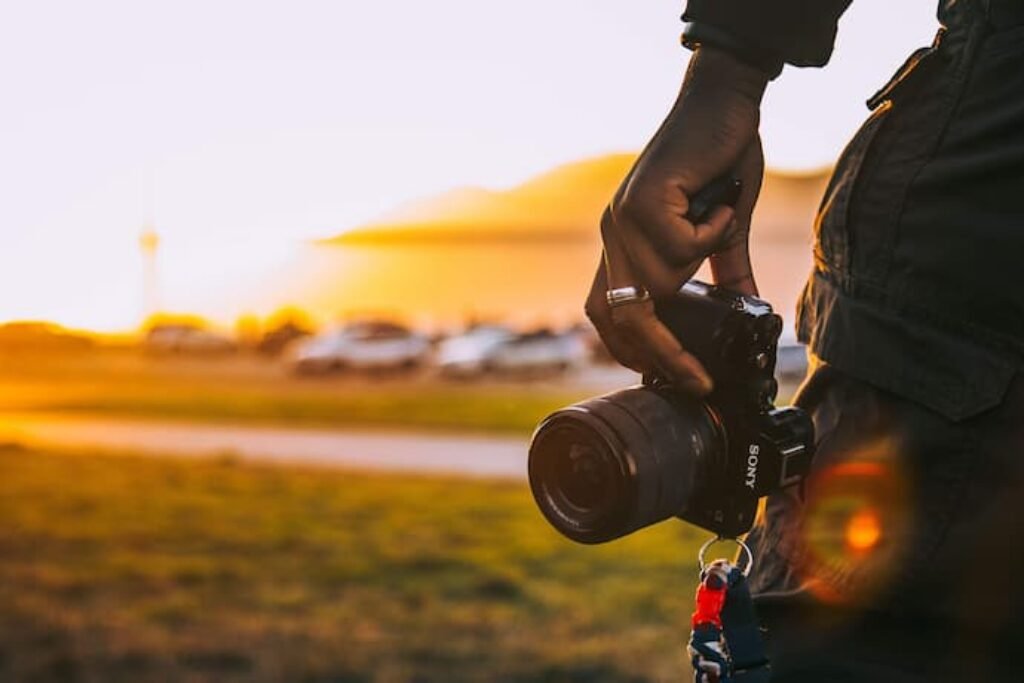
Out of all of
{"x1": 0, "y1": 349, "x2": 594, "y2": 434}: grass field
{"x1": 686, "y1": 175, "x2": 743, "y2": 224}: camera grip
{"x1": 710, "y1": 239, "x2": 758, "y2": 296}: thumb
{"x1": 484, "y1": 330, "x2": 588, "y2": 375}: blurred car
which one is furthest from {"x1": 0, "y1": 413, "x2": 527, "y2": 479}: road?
{"x1": 484, "y1": 330, "x2": 588, "y2": 375}: blurred car

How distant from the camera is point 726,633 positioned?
4.54ft

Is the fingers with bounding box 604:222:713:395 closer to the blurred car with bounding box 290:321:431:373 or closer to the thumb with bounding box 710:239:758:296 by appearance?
the thumb with bounding box 710:239:758:296

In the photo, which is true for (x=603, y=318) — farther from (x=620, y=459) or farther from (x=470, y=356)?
(x=470, y=356)

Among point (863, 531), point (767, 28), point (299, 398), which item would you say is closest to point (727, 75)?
point (767, 28)

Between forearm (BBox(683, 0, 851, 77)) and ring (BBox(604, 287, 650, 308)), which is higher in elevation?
forearm (BBox(683, 0, 851, 77))

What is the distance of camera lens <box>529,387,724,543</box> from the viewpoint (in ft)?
4.46

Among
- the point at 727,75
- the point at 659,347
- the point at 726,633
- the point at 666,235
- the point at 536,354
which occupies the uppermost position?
the point at 536,354

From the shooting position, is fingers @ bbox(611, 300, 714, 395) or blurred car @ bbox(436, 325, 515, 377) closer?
fingers @ bbox(611, 300, 714, 395)

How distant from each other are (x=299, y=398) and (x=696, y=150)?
1986cm

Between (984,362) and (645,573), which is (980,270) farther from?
(645,573)

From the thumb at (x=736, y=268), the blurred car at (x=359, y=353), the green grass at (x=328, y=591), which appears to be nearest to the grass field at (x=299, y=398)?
the blurred car at (x=359, y=353)

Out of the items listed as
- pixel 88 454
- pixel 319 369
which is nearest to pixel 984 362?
pixel 88 454

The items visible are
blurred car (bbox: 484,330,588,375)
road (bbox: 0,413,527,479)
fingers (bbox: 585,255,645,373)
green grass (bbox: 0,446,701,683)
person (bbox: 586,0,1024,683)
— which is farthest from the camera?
blurred car (bbox: 484,330,588,375)

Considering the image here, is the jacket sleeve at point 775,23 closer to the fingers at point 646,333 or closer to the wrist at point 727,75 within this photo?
the wrist at point 727,75
